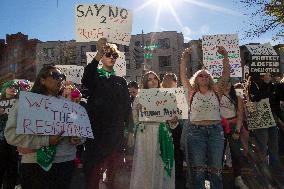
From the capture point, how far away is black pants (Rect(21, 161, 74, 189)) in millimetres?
4090

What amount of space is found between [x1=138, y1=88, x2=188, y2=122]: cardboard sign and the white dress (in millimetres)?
162

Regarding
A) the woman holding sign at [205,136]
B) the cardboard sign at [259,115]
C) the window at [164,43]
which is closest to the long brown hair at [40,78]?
the woman holding sign at [205,136]

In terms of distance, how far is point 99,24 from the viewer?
23.5ft

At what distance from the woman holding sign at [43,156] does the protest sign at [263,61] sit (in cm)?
533

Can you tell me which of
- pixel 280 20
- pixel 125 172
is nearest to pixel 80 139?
pixel 125 172

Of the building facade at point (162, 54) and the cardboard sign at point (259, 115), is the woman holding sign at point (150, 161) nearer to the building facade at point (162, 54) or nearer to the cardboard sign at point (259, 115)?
the cardboard sign at point (259, 115)

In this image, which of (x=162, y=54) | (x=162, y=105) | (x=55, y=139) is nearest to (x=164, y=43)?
(x=162, y=54)

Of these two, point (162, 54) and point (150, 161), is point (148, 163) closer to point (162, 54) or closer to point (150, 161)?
point (150, 161)

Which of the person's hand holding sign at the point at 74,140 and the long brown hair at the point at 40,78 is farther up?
the long brown hair at the point at 40,78

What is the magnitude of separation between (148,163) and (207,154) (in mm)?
1203

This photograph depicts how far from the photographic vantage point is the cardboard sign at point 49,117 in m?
4.12

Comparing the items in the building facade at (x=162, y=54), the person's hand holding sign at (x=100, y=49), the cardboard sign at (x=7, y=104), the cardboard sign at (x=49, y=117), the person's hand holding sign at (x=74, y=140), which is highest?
the building facade at (x=162, y=54)

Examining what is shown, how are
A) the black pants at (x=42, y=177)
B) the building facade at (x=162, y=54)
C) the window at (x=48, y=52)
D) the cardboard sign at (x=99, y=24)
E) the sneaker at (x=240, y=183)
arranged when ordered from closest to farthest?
the black pants at (x=42, y=177) < the cardboard sign at (x=99, y=24) < the sneaker at (x=240, y=183) < the building facade at (x=162, y=54) < the window at (x=48, y=52)

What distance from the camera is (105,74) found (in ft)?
18.5
